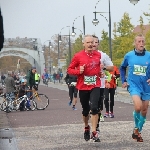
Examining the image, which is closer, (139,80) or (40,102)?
(139,80)

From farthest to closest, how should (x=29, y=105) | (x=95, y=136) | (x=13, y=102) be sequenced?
(x=29, y=105)
(x=13, y=102)
(x=95, y=136)

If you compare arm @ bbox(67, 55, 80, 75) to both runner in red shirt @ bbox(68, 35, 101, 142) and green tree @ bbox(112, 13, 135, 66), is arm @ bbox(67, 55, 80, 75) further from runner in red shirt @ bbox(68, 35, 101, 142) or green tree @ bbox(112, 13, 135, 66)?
green tree @ bbox(112, 13, 135, 66)

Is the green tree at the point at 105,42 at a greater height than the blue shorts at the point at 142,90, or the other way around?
the green tree at the point at 105,42

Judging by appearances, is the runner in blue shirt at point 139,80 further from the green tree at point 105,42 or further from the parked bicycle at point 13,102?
the green tree at point 105,42

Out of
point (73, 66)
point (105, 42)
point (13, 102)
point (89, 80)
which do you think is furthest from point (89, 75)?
point (105, 42)

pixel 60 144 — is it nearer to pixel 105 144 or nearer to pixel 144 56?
pixel 105 144

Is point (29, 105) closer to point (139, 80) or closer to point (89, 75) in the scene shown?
point (89, 75)

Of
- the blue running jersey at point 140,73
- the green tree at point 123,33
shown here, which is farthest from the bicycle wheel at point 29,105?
the green tree at point 123,33

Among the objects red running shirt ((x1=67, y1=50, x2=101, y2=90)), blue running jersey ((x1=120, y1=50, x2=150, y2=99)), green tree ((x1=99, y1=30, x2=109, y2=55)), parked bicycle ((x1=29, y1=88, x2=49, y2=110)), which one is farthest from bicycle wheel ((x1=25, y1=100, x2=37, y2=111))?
green tree ((x1=99, y1=30, x2=109, y2=55))

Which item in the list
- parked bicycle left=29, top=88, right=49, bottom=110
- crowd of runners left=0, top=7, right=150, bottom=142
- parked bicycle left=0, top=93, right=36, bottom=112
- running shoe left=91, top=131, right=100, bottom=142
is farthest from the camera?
parked bicycle left=29, top=88, right=49, bottom=110

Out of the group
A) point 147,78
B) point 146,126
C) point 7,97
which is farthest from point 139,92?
point 7,97

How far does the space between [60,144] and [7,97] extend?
1288 centimetres

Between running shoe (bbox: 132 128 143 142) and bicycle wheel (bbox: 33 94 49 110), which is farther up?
running shoe (bbox: 132 128 143 142)

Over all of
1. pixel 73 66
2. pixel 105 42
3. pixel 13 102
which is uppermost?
pixel 105 42
